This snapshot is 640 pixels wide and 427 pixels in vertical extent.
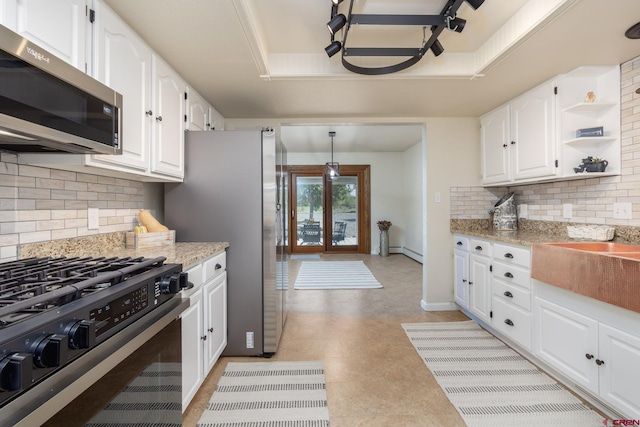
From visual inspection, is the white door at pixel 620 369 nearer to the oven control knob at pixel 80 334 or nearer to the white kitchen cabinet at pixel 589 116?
the white kitchen cabinet at pixel 589 116

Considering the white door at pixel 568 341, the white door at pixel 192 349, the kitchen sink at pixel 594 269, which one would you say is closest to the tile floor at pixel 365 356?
the white door at pixel 192 349

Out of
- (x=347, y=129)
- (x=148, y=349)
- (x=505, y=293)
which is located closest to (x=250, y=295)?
(x=148, y=349)

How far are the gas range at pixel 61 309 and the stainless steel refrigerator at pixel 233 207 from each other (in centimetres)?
101

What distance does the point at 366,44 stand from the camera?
6.99 feet

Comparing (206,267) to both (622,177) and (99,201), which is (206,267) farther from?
(622,177)

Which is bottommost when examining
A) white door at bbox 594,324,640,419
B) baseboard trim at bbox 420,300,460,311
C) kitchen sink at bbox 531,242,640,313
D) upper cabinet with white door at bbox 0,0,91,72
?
baseboard trim at bbox 420,300,460,311

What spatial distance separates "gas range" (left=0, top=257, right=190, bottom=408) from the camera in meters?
0.57

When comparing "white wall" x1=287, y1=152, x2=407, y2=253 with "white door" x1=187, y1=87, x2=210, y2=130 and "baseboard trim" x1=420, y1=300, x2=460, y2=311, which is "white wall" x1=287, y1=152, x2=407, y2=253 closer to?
"baseboard trim" x1=420, y1=300, x2=460, y2=311

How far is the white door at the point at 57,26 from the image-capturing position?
994 mm

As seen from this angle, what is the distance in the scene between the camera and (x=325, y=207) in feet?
23.2

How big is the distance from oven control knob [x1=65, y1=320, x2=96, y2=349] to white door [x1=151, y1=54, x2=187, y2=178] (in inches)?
50.1

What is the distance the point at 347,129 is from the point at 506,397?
3.99 m

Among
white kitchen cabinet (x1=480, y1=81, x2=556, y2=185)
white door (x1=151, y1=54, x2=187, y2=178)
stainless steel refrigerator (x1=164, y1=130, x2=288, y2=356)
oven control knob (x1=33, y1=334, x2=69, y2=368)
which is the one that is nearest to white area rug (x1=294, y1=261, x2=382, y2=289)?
stainless steel refrigerator (x1=164, y1=130, x2=288, y2=356)

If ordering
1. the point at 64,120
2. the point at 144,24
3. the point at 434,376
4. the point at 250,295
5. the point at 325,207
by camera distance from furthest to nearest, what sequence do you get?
1. the point at 325,207
2. the point at 250,295
3. the point at 434,376
4. the point at 144,24
5. the point at 64,120
